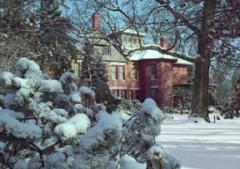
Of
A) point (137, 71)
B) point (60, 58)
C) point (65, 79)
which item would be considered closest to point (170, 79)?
point (137, 71)

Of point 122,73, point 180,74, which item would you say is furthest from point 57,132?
point 180,74

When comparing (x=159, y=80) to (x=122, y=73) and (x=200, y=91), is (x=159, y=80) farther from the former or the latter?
(x=200, y=91)

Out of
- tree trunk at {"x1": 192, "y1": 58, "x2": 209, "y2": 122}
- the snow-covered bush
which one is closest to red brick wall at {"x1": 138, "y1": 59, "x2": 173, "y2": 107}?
tree trunk at {"x1": 192, "y1": 58, "x2": 209, "y2": 122}

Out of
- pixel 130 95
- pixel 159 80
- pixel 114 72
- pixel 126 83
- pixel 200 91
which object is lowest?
pixel 130 95

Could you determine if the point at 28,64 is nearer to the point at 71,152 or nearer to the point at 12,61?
the point at 71,152

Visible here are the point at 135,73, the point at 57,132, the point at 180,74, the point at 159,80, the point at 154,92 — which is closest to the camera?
the point at 57,132

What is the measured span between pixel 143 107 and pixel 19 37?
7.62 meters

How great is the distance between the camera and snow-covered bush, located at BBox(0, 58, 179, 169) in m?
3.07

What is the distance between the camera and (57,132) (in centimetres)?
345

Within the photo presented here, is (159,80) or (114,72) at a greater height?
(114,72)

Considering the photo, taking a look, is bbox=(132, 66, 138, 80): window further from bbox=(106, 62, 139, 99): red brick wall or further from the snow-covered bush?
the snow-covered bush

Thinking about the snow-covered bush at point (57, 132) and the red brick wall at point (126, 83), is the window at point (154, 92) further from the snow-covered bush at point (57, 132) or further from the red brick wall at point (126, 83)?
the snow-covered bush at point (57, 132)

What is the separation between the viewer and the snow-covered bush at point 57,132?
10.1 ft

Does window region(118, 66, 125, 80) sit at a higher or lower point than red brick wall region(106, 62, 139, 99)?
higher
